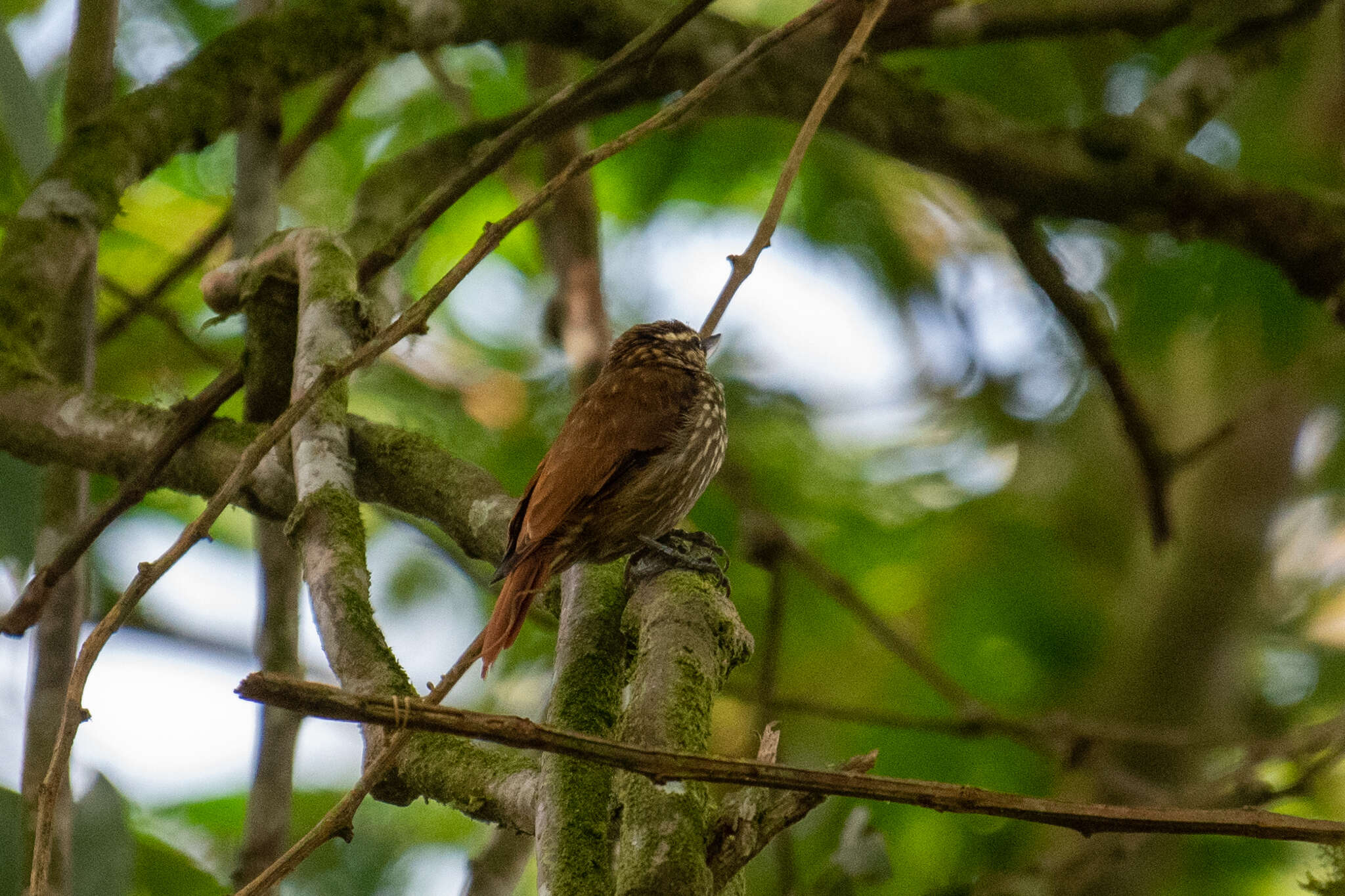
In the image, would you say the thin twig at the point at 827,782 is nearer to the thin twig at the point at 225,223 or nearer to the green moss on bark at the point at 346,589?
the green moss on bark at the point at 346,589

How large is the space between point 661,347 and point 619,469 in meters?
0.55

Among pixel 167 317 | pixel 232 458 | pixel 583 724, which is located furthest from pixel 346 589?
pixel 167 317

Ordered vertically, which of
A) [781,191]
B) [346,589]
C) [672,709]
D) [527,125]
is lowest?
[672,709]

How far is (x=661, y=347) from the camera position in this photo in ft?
10.7

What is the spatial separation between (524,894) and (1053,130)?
13.8 ft

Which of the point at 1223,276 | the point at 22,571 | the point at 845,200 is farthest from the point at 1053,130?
the point at 22,571

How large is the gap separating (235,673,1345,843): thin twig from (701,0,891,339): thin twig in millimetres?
1218

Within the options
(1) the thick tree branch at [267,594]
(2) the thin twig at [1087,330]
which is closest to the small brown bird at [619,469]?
(1) the thick tree branch at [267,594]

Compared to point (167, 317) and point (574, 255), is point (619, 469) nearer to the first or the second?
point (167, 317)

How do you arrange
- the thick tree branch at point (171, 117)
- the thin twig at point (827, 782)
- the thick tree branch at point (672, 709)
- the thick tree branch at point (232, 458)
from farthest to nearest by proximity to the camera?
the thick tree branch at point (171, 117) < the thick tree branch at point (232, 458) < the thick tree branch at point (672, 709) < the thin twig at point (827, 782)

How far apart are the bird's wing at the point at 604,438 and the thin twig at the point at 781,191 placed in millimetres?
355

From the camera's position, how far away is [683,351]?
3281 mm

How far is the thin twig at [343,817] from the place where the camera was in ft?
4.93

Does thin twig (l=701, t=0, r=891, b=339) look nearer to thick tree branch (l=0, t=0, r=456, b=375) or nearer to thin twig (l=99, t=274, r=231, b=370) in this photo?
thick tree branch (l=0, t=0, r=456, b=375)
